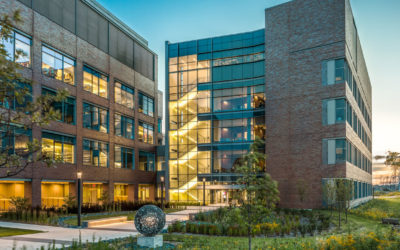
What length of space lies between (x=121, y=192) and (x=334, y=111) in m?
27.9

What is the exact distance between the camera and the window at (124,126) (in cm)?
4378

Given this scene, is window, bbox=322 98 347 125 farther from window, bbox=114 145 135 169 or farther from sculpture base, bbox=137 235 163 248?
sculpture base, bbox=137 235 163 248

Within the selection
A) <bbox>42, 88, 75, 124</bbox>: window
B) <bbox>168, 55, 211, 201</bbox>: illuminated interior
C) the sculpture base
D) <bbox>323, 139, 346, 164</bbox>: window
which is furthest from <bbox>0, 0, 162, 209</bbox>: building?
<bbox>323, 139, 346, 164</bbox>: window

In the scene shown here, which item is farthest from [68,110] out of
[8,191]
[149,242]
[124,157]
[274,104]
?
[149,242]

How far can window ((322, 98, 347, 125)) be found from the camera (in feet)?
118

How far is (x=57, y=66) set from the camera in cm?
3356

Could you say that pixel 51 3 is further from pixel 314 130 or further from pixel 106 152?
pixel 314 130

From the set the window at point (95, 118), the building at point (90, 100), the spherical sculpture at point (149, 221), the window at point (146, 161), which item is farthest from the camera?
the window at point (146, 161)

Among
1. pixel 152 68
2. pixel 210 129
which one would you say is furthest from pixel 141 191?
pixel 152 68

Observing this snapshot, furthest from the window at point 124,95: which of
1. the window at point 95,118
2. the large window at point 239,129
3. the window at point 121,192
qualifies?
the large window at point 239,129

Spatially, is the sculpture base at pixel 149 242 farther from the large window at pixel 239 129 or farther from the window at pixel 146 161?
the window at pixel 146 161

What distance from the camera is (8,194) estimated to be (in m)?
31.5

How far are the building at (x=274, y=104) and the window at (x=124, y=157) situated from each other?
4.78 meters

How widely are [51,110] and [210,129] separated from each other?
39179mm
